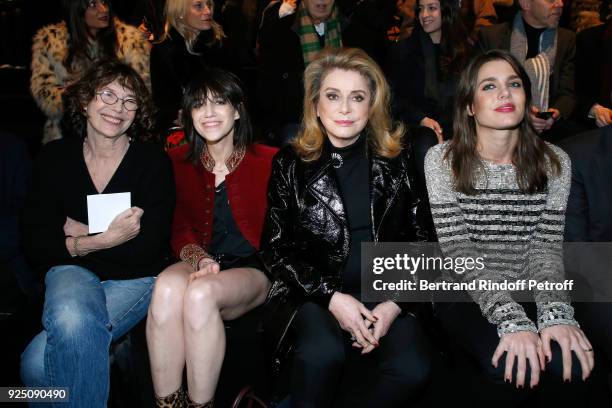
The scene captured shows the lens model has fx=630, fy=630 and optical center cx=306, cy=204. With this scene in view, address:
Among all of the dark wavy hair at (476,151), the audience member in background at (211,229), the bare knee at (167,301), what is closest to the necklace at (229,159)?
the audience member in background at (211,229)

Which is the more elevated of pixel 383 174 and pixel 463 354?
pixel 383 174

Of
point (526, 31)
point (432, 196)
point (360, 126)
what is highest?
point (526, 31)

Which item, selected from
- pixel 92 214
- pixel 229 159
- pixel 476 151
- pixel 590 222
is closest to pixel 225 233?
pixel 229 159

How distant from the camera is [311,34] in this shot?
4133 millimetres

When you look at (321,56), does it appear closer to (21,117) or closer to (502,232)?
(502,232)

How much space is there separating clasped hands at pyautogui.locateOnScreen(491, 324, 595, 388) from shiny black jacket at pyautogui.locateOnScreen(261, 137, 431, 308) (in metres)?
0.56


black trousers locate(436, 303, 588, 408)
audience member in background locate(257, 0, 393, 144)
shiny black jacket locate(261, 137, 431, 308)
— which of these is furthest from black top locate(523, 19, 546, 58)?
black trousers locate(436, 303, 588, 408)

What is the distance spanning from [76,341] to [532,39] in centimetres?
315

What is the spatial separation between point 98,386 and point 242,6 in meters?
3.40

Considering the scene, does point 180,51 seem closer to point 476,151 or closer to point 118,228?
point 118,228

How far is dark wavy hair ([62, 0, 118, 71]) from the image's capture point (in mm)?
3854

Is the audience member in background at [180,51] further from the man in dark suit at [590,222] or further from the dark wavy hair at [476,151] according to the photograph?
the man in dark suit at [590,222]

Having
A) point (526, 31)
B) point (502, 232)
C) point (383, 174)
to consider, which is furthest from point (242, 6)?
point (502, 232)

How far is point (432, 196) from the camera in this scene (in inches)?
95.6
